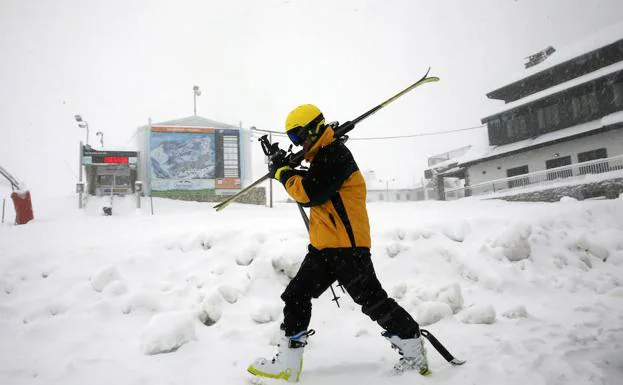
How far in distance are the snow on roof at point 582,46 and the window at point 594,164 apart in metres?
5.26

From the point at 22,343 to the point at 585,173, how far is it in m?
19.9

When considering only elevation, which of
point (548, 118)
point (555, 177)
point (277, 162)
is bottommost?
point (277, 162)

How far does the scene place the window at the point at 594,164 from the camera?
15.6m

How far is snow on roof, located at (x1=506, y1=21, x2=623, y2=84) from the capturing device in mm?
17695

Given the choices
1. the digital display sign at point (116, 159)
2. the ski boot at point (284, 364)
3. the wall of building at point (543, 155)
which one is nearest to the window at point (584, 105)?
the wall of building at point (543, 155)

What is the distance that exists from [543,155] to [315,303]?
2045 cm

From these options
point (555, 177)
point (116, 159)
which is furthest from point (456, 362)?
point (116, 159)

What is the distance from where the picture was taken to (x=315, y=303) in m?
4.02

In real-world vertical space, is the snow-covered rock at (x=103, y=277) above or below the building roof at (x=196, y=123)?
below

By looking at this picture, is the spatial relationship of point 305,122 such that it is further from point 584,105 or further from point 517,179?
point 584,105

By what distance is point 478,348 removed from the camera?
2.82 metres

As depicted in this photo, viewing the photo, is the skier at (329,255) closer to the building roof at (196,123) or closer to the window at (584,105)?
the building roof at (196,123)

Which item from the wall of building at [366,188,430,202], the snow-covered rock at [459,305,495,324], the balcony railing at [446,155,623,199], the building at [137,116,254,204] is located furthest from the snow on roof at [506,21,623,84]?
the wall of building at [366,188,430,202]

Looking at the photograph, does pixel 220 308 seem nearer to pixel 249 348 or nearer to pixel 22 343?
pixel 249 348
